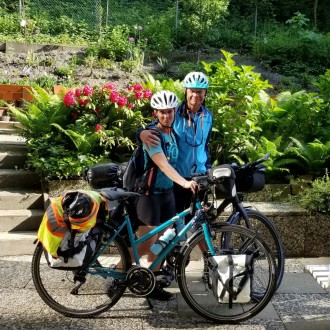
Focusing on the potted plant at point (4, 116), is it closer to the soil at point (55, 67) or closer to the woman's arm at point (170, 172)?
the soil at point (55, 67)

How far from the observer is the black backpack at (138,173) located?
224 inches

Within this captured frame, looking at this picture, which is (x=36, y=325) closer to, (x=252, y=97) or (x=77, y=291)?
(x=77, y=291)

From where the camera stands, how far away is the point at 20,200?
8000 mm

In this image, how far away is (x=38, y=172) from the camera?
26.5 ft

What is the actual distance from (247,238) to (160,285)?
927 mm

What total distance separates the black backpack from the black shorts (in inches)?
3.4

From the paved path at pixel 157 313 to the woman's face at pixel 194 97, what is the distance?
5.45ft

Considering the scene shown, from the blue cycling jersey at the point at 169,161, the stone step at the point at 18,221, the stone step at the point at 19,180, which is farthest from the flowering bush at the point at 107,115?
the blue cycling jersey at the point at 169,161

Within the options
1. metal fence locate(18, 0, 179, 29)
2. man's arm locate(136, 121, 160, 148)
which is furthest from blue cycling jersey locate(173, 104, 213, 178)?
metal fence locate(18, 0, 179, 29)

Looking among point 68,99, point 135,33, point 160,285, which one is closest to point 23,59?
point 135,33

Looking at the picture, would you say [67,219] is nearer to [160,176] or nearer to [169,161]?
[160,176]

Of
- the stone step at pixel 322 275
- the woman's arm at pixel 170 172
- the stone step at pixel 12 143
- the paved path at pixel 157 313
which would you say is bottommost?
the paved path at pixel 157 313

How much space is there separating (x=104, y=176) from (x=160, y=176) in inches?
20.3

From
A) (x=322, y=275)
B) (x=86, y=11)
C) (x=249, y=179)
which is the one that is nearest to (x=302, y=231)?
(x=249, y=179)
